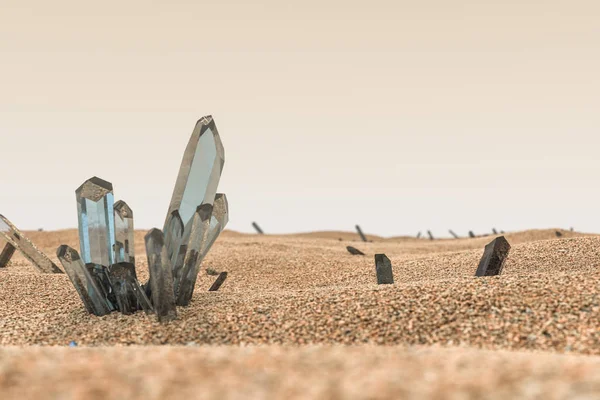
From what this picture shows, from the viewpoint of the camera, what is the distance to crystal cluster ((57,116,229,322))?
7.12 m

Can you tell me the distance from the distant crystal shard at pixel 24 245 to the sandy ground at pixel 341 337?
1.37 metres

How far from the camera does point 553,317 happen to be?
236 inches

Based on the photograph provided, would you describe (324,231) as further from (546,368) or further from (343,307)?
(546,368)

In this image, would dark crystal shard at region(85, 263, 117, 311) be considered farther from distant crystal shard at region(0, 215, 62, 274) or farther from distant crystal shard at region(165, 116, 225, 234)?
distant crystal shard at region(0, 215, 62, 274)

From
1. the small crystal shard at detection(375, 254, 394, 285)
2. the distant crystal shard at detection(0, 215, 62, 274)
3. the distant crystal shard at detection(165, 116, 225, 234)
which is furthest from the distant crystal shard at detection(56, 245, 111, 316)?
the distant crystal shard at detection(0, 215, 62, 274)

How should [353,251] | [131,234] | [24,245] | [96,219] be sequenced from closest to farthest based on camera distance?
[96,219]
[131,234]
[24,245]
[353,251]

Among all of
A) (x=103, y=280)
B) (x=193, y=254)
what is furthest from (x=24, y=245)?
(x=193, y=254)

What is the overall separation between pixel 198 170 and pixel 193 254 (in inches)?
34.4

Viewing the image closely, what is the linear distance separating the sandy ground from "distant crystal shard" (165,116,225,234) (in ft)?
3.58

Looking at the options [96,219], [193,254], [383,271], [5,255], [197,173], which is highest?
[197,173]

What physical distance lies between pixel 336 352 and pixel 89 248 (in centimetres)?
424

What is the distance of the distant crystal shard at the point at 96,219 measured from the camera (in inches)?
294

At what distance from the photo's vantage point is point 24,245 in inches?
492

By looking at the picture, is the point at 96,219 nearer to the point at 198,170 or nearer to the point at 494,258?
the point at 198,170
